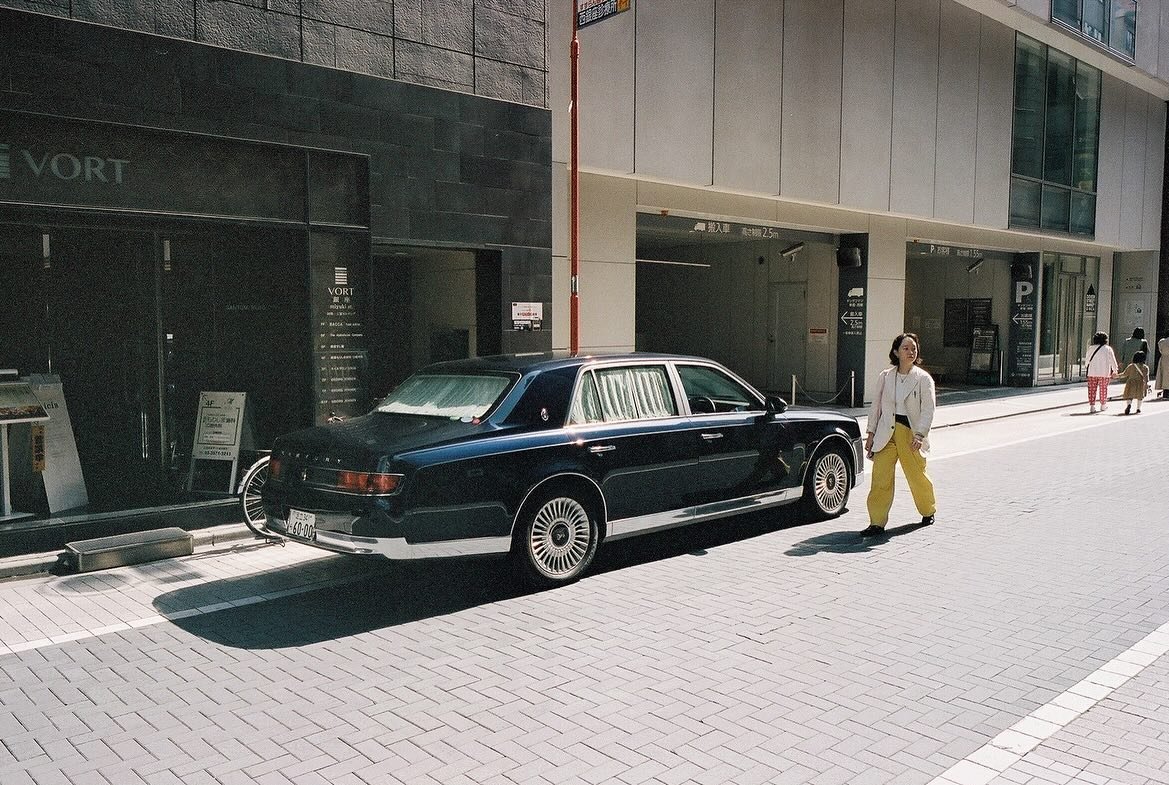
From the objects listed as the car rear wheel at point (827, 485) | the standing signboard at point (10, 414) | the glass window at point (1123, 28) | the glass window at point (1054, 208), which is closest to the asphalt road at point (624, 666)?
the car rear wheel at point (827, 485)

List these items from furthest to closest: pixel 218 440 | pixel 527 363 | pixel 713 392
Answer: pixel 218 440, pixel 713 392, pixel 527 363

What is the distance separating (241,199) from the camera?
29.1 ft

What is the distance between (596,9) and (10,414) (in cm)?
747

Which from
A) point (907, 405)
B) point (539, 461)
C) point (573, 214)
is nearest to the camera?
point (539, 461)

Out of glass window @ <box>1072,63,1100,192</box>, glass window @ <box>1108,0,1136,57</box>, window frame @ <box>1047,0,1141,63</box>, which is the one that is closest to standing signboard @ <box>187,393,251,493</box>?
window frame @ <box>1047,0,1141,63</box>

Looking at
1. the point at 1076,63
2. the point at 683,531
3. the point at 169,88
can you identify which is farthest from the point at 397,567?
the point at 1076,63

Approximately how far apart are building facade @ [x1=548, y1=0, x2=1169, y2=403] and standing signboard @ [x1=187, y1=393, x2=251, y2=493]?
4.73m

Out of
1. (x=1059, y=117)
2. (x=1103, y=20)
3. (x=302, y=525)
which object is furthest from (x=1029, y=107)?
(x=302, y=525)

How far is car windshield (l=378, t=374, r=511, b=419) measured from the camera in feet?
21.4

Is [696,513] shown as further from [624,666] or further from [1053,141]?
[1053,141]

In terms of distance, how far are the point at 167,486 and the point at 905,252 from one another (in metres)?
16.6

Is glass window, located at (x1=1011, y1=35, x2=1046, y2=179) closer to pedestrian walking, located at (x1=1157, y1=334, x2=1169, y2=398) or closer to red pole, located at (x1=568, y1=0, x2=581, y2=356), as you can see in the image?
pedestrian walking, located at (x1=1157, y1=334, x2=1169, y2=398)

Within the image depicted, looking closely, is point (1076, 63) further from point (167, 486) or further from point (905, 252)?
point (167, 486)

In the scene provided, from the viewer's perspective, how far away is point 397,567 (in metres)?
6.99
